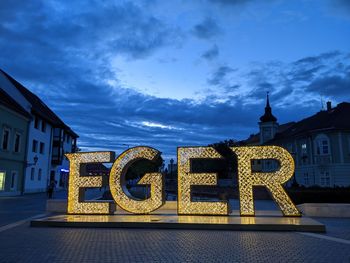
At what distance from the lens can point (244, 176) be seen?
15.2 m

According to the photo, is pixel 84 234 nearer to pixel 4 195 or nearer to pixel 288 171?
pixel 288 171

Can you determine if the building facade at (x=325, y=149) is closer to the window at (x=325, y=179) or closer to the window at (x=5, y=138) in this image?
the window at (x=325, y=179)

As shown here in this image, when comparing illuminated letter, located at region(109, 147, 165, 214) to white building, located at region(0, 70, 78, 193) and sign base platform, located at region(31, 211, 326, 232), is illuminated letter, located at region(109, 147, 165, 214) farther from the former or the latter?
white building, located at region(0, 70, 78, 193)

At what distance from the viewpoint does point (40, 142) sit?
44.3 m

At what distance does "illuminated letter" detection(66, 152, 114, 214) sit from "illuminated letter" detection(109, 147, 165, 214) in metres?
0.67

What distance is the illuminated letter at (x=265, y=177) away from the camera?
48.7ft

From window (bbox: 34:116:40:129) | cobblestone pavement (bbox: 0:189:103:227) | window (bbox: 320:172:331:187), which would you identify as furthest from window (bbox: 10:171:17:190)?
window (bbox: 320:172:331:187)

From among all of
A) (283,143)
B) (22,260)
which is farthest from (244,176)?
(283,143)

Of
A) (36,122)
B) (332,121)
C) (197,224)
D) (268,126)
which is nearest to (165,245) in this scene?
(197,224)

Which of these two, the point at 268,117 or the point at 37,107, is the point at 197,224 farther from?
the point at 268,117

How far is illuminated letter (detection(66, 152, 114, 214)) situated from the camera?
16047 millimetres

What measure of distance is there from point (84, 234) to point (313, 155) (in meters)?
42.3

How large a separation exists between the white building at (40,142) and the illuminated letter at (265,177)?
1139 inches

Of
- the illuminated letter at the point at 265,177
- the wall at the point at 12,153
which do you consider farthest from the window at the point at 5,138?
the illuminated letter at the point at 265,177
